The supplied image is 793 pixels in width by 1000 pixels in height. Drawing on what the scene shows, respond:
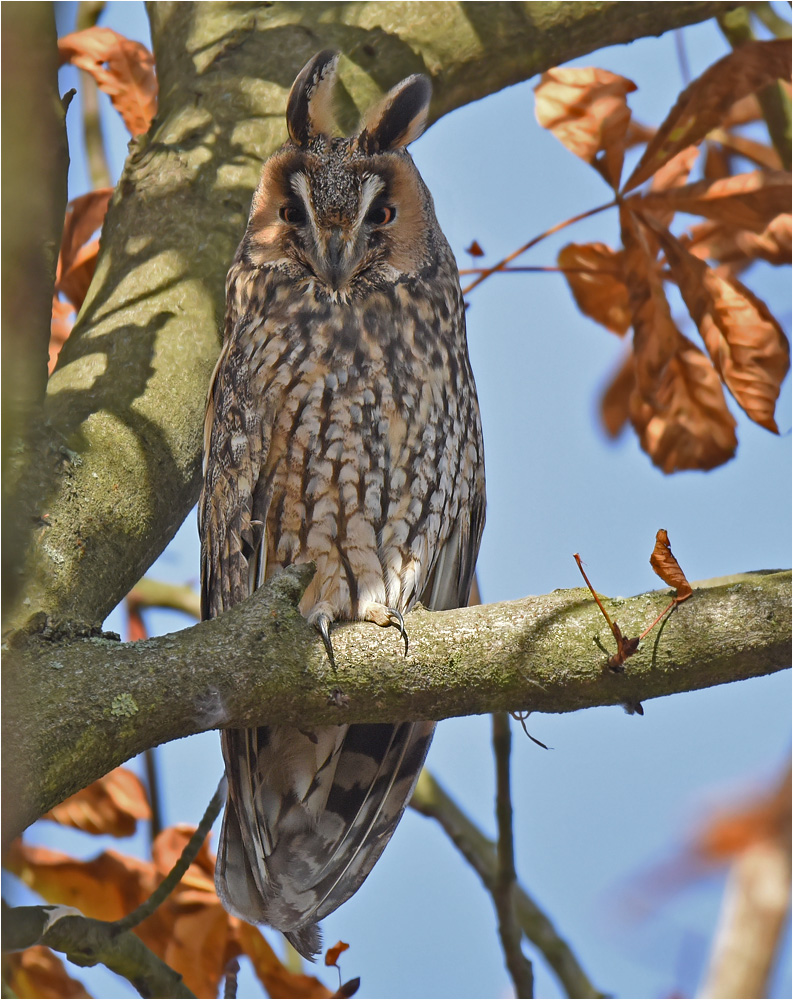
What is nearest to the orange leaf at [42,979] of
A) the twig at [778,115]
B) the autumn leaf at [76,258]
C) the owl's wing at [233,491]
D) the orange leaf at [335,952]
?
the orange leaf at [335,952]

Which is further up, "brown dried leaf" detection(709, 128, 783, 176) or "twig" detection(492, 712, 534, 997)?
"brown dried leaf" detection(709, 128, 783, 176)

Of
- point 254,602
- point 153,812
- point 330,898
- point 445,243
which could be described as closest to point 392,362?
point 445,243

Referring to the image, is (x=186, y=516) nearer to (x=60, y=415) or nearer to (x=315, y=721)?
(x=60, y=415)

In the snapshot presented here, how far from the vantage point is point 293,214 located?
Result: 2203 mm

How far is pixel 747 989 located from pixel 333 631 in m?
1.19

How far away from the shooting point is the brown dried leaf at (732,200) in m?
2.27

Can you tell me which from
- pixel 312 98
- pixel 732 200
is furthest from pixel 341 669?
pixel 732 200

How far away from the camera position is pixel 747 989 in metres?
0.38

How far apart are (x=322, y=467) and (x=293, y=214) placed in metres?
0.55

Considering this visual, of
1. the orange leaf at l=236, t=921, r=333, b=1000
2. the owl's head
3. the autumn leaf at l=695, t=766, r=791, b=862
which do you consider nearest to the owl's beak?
the owl's head

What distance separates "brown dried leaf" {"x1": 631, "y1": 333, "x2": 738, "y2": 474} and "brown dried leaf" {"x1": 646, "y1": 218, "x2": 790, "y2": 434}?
0.34ft

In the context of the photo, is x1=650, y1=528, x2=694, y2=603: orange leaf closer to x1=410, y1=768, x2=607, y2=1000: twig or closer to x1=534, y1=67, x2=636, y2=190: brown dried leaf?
x1=410, y1=768, x2=607, y2=1000: twig

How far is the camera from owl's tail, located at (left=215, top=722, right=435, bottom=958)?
2.02 meters

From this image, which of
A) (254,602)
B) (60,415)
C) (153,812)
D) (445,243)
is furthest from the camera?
(153,812)
